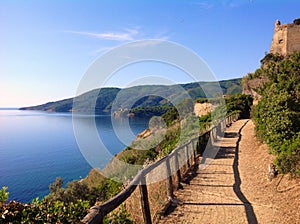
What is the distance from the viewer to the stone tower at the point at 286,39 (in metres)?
46.2

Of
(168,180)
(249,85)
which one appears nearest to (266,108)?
(168,180)

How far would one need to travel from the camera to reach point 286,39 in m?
47.4

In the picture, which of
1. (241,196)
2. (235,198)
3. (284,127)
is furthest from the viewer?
(284,127)

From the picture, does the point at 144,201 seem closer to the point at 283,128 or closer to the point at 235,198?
the point at 235,198

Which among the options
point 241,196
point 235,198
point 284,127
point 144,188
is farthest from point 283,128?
point 144,188

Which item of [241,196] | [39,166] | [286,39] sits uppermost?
[286,39]

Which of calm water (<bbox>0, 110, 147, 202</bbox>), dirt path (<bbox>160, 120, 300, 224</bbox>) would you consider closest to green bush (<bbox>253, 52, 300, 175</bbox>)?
dirt path (<bbox>160, 120, 300, 224</bbox>)

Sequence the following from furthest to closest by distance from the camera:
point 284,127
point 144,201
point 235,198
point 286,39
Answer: point 286,39 → point 284,127 → point 235,198 → point 144,201

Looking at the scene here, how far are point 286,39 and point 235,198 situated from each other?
164 feet

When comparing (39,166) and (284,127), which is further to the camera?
(39,166)

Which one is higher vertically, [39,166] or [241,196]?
[241,196]

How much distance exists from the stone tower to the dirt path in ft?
145

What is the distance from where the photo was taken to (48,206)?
114 inches

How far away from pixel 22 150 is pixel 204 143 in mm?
54515
